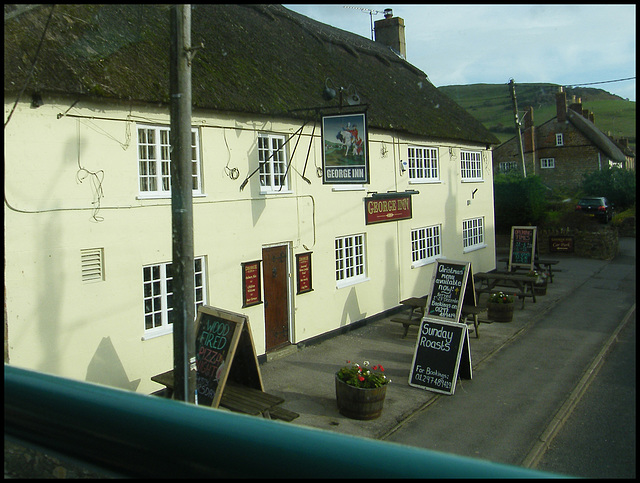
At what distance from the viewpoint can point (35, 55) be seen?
8172mm

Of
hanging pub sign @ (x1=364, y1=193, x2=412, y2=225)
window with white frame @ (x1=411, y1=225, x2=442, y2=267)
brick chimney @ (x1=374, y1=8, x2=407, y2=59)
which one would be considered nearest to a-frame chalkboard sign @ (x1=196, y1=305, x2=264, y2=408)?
hanging pub sign @ (x1=364, y1=193, x2=412, y2=225)

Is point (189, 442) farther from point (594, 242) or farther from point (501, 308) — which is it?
point (594, 242)

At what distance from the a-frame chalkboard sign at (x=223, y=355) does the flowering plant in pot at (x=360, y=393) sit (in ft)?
5.21

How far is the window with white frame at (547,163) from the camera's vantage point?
48562mm

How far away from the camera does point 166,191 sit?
1008 cm

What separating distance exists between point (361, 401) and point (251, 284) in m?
3.74

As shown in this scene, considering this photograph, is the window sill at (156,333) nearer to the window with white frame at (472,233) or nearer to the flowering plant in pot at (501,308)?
the flowering plant in pot at (501,308)

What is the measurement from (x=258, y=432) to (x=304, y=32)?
17.3 meters

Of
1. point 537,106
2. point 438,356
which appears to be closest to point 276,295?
point 438,356

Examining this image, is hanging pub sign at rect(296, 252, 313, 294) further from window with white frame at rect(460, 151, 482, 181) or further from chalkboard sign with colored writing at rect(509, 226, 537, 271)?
chalkboard sign with colored writing at rect(509, 226, 537, 271)

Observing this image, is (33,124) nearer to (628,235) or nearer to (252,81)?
(252,81)

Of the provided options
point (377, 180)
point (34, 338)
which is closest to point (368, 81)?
point (377, 180)

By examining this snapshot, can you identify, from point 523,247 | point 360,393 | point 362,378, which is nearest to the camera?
point 360,393

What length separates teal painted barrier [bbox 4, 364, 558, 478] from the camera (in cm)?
77
